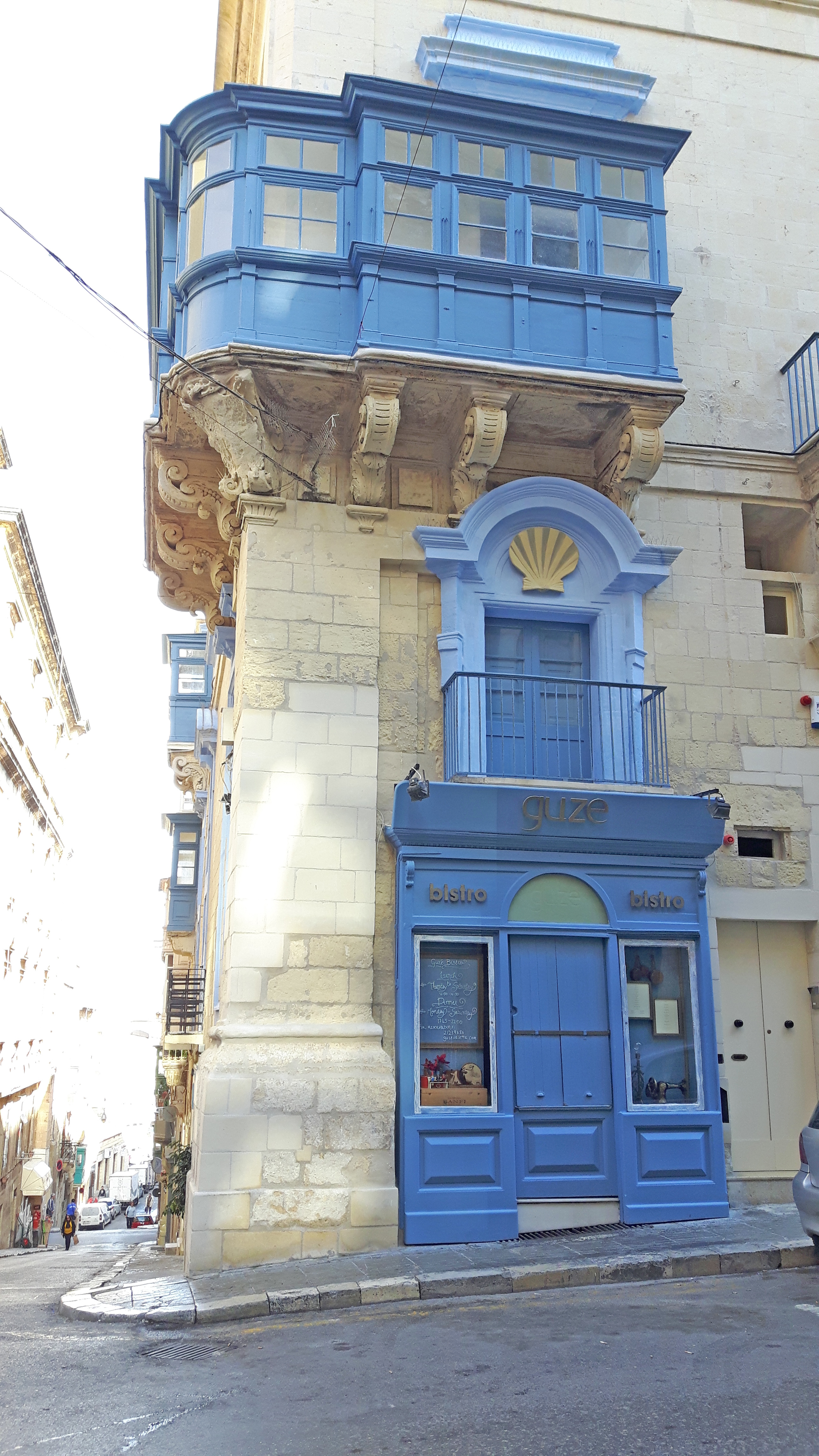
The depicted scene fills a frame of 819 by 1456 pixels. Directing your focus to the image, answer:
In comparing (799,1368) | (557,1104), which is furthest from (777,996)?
(799,1368)

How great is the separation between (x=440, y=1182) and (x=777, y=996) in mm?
4093

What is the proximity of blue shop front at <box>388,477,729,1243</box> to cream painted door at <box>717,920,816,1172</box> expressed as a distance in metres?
0.93

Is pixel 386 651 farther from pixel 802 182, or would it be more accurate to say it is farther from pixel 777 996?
pixel 802 182

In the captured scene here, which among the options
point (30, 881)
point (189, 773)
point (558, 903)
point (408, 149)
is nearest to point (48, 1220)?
point (30, 881)

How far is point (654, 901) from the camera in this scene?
10281mm

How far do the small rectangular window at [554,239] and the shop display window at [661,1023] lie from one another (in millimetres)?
6796

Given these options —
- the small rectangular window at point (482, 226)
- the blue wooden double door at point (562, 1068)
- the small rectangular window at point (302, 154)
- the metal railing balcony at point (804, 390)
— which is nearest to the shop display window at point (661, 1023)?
the blue wooden double door at point (562, 1068)

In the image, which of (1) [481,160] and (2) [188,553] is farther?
(2) [188,553]

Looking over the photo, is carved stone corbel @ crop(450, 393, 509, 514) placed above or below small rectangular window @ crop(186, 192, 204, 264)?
below

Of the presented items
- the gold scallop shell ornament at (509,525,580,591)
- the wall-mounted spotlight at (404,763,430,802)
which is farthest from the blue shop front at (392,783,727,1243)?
the gold scallop shell ornament at (509,525,580,591)

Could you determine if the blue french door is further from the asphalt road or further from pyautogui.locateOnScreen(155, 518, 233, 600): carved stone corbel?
the asphalt road

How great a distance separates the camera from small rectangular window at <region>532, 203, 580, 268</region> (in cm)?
1125

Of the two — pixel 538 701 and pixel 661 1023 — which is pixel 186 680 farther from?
pixel 661 1023

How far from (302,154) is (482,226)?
6.30 ft
